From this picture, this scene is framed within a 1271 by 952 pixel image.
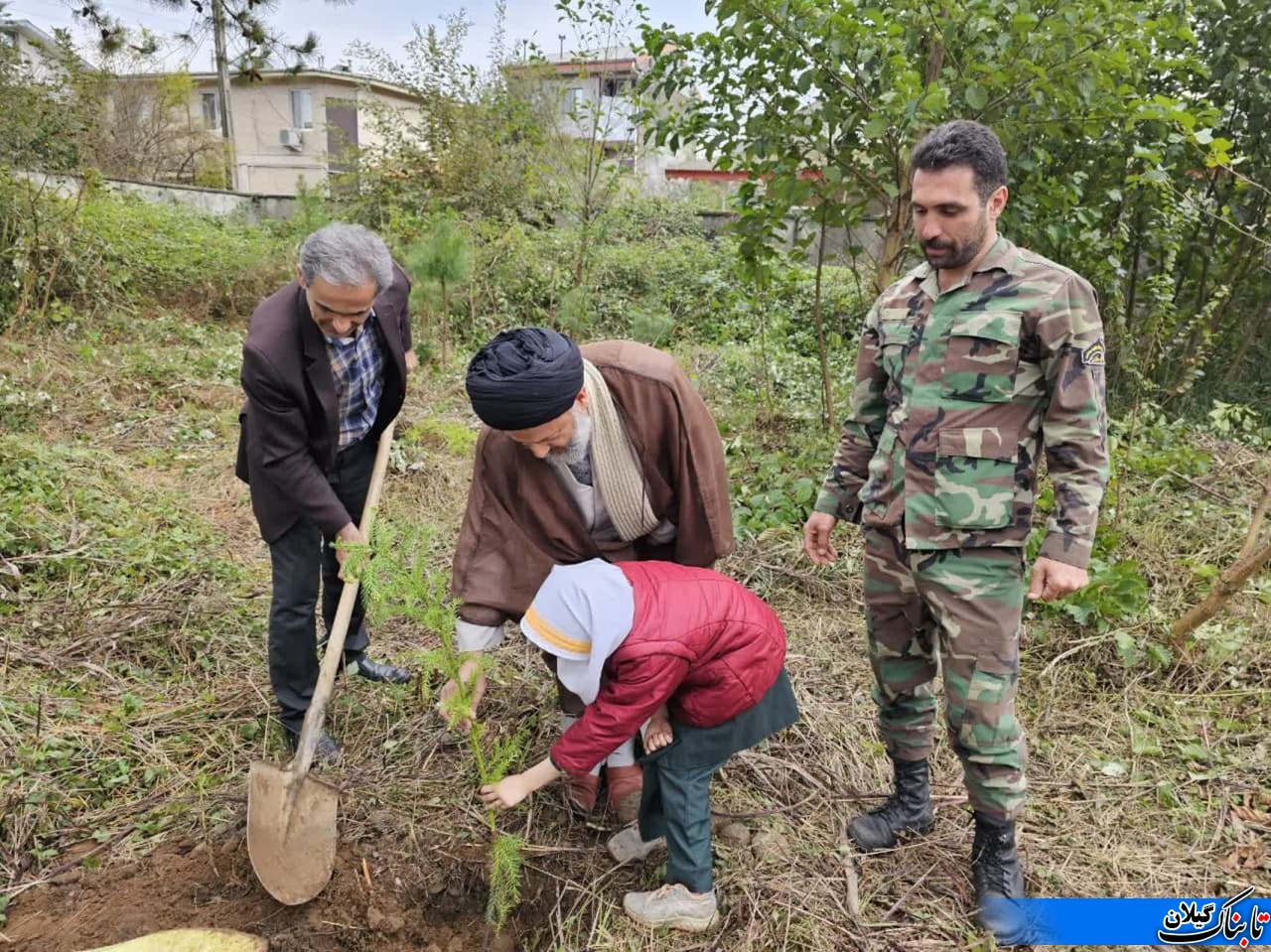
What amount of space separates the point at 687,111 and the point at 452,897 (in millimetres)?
3712

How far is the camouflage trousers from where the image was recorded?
189 centimetres

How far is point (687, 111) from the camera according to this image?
4.18 metres

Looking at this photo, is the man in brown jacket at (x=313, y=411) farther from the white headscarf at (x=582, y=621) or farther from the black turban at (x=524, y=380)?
the white headscarf at (x=582, y=621)

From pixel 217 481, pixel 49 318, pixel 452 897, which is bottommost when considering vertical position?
pixel 452 897

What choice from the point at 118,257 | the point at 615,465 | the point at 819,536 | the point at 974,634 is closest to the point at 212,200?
the point at 118,257

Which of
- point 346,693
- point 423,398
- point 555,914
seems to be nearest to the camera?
point 555,914

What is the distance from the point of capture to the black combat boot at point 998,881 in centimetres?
198

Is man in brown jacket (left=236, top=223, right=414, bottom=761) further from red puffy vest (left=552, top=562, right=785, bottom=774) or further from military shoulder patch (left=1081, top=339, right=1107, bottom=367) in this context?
military shoulder patch (left=1081, top=339, right=1107, bottom=367)

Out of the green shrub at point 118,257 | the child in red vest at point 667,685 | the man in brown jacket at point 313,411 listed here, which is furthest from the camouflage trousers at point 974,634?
the green shrub at point 118,257

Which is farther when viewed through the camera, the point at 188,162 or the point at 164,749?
the point at 188,162

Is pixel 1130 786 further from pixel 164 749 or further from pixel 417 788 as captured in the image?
pixel 164 749

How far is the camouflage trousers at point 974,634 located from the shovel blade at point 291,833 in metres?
1.55

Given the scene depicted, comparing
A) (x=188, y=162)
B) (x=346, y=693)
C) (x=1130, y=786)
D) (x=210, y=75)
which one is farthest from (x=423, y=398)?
(x=210, y=75)

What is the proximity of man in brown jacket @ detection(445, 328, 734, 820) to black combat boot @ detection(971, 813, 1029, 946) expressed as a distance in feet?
3.16
